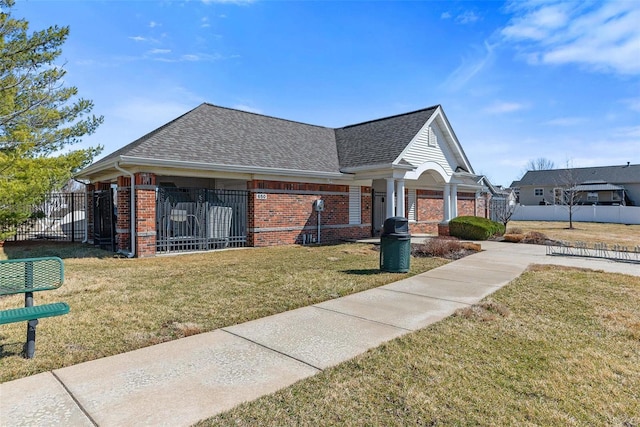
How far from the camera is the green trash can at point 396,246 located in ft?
30.9

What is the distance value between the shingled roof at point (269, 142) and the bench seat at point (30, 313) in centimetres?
810

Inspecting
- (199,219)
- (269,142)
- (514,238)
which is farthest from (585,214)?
(199,219)

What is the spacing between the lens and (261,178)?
14.6 metres

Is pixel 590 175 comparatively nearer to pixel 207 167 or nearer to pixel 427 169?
pixel 427 169

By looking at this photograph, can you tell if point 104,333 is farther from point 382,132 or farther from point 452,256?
point 382,132

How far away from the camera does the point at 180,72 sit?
49.3 ft

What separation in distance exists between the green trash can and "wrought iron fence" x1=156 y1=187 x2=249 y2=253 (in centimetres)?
697

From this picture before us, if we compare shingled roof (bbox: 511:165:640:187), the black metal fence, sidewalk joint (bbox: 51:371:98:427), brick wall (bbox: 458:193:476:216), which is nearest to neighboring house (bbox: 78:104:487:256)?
the black metal fence

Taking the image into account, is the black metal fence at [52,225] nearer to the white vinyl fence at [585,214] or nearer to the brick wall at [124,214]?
the brick wall at [124,214]

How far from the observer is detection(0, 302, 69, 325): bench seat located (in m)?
3.80

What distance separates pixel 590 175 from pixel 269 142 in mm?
50156

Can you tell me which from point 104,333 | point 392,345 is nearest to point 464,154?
point 392,345

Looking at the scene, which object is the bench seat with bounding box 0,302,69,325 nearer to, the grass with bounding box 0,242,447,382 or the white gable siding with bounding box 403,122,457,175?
Result: the grass with bounding box 0,242,447,382

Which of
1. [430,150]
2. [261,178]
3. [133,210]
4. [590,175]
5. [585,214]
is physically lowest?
[585,214]
